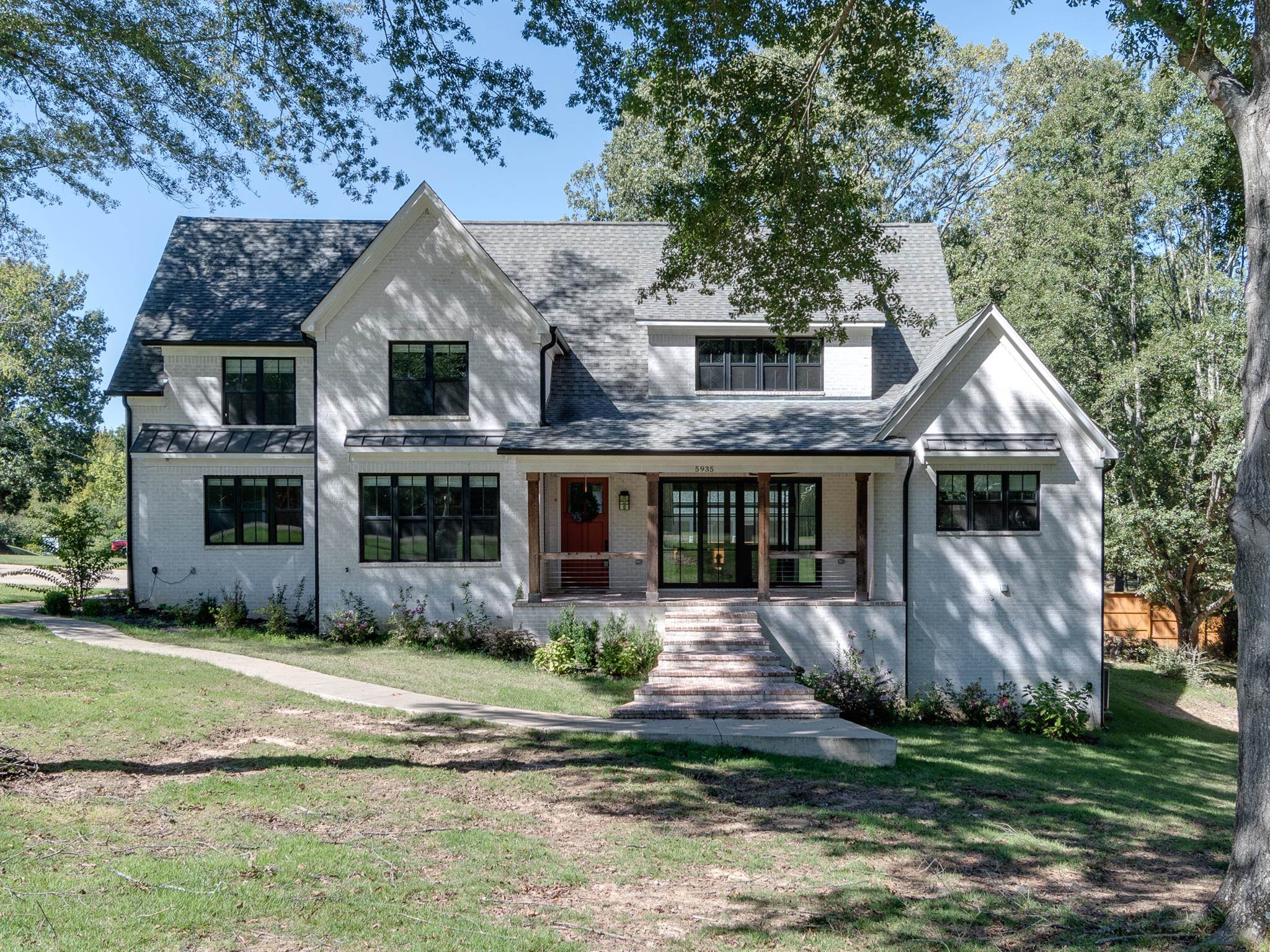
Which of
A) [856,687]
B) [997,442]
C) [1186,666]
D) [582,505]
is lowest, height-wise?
[1186,666]

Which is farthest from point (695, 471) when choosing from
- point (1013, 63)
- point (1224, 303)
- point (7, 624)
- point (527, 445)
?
point (1013, 63)

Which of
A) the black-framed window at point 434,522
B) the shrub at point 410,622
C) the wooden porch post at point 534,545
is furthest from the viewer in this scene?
the black-framed window at point 434,522

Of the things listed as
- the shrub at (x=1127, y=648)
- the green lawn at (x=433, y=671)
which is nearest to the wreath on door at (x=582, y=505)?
the green lawn at (x=433, y=671)

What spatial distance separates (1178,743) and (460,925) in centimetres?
1535

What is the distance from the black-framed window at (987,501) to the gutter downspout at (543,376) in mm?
7851

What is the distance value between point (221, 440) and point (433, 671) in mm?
7757

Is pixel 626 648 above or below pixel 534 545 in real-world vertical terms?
below

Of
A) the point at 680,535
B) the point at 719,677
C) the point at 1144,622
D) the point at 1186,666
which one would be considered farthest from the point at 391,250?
the point at 1144,622

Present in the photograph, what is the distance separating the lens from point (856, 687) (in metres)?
14.8

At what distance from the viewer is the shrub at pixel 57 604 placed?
17734 millimetres

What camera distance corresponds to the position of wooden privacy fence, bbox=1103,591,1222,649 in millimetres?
24969

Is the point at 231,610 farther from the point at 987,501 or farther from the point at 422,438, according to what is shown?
the point at 987,501

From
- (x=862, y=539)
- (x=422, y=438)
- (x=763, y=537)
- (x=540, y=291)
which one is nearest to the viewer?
(x=862, y=539)

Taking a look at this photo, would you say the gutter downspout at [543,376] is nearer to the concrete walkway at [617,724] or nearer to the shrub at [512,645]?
the shrub at [512,645]
